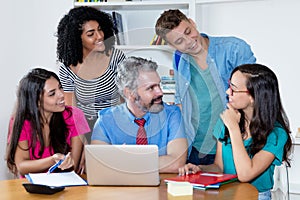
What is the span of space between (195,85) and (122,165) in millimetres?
526

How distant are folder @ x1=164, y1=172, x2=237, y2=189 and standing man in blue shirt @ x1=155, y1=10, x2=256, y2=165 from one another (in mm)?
198

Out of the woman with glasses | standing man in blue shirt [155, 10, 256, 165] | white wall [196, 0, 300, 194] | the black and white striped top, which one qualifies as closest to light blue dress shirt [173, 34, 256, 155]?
standing man in blue shirt [155, 10, 256, 165]

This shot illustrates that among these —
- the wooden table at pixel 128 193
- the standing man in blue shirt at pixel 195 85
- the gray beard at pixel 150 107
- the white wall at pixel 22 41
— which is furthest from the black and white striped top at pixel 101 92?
the white wall at pixel 22 41

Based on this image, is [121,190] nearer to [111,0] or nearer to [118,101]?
[118,101]

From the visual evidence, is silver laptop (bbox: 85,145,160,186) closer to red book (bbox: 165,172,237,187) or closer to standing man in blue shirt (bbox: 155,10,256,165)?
red book (bbox: 165,172,237,187)

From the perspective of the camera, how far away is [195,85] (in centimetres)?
229

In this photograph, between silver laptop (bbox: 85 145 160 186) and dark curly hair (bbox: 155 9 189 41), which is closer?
silver laptop (bbox: 85 145 160 186)

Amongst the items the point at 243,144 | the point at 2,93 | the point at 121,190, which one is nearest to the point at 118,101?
the point at 121,190

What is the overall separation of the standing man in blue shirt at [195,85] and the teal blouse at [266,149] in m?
0.06

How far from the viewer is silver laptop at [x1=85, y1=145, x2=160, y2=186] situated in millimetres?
1963

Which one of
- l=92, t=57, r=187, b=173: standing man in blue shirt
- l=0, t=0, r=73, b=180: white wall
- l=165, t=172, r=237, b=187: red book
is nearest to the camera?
l=165, t=172, r=237, b=187: red book

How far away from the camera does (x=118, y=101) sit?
2201mm

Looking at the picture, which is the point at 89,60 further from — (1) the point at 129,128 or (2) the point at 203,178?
(2) the point at 203,178

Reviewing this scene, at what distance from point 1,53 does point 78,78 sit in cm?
130
